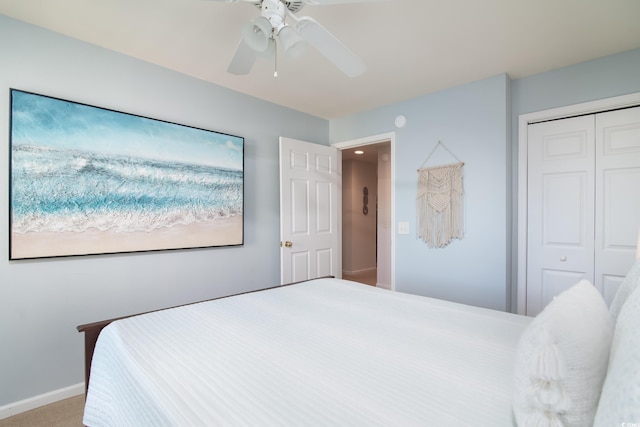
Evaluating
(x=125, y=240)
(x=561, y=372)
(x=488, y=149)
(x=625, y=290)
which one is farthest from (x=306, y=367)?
(x=488, y=149)

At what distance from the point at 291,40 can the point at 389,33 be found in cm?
89

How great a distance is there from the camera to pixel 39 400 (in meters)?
1.86

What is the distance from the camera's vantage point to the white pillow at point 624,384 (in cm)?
39

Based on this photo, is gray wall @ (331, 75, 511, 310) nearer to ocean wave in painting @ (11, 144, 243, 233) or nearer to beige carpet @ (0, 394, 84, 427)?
ocean wave in painting @ (11, 144, 243, 233)

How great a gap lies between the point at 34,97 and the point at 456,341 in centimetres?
276

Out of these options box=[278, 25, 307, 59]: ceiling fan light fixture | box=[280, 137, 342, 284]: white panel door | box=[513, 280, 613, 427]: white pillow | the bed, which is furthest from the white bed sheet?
box=[280, 137, 342, 284]: white panel door

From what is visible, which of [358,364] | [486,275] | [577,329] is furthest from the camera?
[486,275]

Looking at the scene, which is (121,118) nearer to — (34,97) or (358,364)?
(34,97)

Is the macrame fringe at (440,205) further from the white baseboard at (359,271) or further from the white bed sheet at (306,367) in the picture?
the white baseboard at (359,271)

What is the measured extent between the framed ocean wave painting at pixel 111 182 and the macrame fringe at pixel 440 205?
6.23 feet

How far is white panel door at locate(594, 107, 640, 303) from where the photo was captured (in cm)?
213

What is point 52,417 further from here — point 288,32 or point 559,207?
point 559,207

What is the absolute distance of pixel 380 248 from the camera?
4.85m

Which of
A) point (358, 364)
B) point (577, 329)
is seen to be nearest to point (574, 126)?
point (577, 329)
